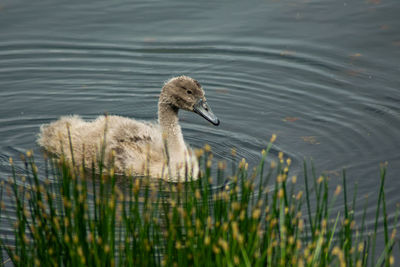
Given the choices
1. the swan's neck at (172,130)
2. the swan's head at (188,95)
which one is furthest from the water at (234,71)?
the swan's head at (188,95)

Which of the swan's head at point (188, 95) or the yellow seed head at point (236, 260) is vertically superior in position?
the swan's head at point (188, 95)

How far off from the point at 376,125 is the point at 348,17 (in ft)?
13.0

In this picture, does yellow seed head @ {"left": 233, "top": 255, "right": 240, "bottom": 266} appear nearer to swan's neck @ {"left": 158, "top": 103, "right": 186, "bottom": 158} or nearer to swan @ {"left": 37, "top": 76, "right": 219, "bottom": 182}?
swan @ {"left": 37, "top": 76, "right": 219, "bottom": 182}

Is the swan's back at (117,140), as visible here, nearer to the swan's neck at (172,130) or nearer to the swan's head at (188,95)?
the swan's neck at (172,130)

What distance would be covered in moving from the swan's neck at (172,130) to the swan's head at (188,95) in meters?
0.19

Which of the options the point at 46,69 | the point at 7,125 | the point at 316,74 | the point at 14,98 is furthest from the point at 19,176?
the point at 316,74

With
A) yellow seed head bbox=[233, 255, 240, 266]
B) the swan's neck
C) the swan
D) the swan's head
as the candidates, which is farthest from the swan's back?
yellow seed head bbox=[233, 255, 240, 266]

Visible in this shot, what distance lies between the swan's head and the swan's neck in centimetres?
19

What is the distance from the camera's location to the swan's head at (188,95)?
365 inches

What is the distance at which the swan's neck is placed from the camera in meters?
9.34

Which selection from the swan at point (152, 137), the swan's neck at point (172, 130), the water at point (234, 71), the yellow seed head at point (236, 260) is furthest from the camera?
the water at point (234, 71)

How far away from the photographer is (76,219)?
5.68 meters

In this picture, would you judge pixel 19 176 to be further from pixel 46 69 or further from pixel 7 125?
pixel 46 69

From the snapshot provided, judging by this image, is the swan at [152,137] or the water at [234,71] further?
the water at [234,71]
